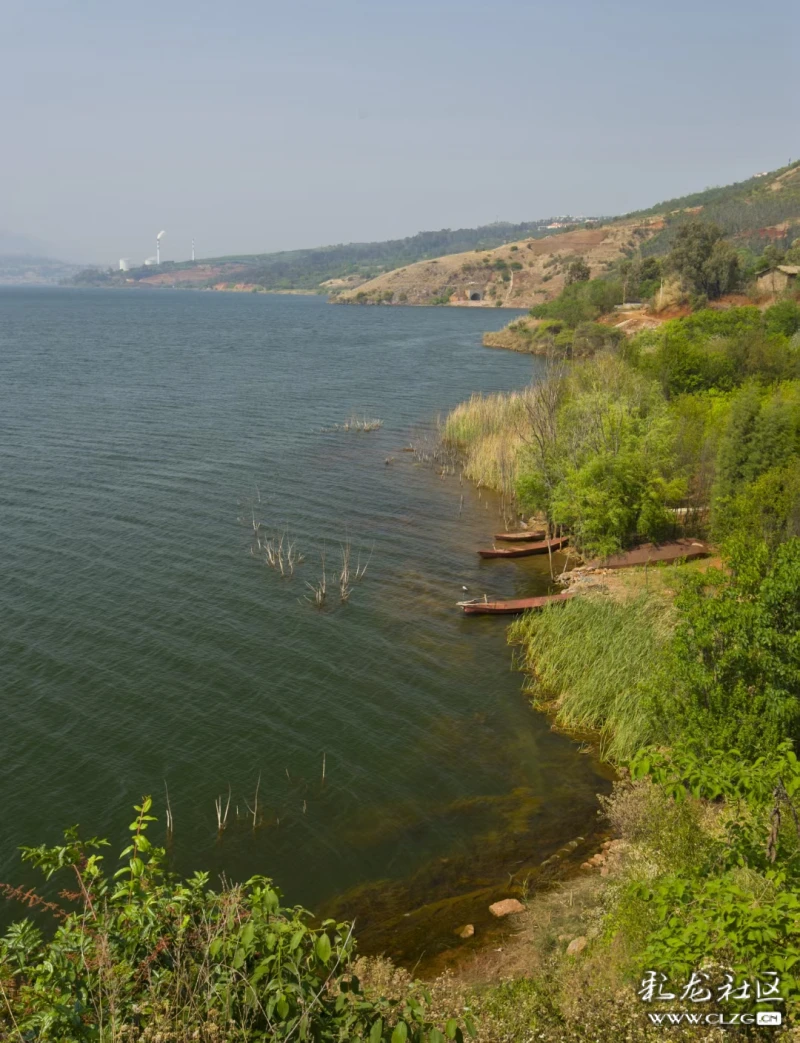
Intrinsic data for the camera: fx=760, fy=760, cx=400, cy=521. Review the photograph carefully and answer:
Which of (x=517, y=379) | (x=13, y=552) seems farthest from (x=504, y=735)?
(x=517, y=379)

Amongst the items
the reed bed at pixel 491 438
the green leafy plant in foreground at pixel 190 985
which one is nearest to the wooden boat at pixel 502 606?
the reed bed at pixel 491 438

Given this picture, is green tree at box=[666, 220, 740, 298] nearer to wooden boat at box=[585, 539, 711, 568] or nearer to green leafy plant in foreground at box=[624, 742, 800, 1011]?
wooden boat at box=[585, 539, 711, 568]

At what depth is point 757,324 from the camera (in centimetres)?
6606

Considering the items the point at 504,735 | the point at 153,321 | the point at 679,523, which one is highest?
the point at 153,321

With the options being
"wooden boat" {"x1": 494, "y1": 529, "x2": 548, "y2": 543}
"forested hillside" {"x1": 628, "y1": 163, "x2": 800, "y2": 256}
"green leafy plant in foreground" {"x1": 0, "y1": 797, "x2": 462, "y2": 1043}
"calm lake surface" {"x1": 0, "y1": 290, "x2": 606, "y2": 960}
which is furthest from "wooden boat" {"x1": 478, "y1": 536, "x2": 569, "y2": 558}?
"forested hillside" {"x1": 628, "y1": 163, "x2": 800, "y2": 256}

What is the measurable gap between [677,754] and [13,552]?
29994 millimetres

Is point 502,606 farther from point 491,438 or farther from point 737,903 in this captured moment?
point 491,438

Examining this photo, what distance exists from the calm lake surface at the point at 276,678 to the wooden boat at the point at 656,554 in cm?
335

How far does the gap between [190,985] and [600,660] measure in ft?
62.6

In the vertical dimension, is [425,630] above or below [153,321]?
below

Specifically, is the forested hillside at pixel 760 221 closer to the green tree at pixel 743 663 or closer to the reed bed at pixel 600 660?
the reed bed at pixel 600 660

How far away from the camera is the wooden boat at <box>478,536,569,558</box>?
35688mm

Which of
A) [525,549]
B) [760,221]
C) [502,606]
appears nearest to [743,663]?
[502,606]

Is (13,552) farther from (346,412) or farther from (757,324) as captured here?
(757,324)
